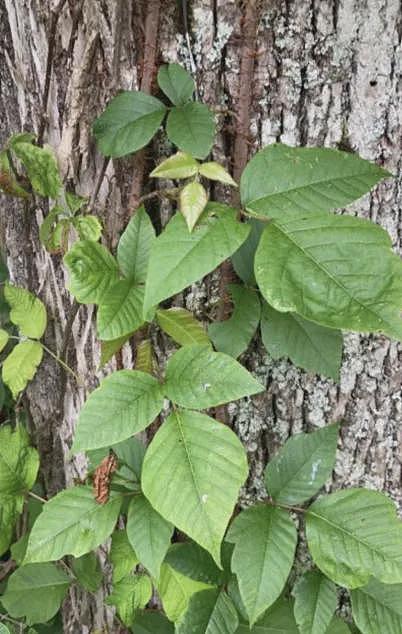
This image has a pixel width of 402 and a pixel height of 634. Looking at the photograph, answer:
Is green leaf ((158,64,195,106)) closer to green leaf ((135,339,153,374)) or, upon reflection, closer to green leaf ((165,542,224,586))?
green leaf ((135,339,153,374))

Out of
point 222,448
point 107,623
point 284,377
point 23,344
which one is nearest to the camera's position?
point 222,448

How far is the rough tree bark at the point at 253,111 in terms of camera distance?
0.95m

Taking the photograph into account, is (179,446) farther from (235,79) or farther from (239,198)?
(235,79)

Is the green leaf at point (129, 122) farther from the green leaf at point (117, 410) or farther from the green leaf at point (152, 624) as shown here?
the green leaf at point (152, 624)

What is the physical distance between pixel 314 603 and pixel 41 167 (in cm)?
92

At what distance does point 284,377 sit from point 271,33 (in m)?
0.56

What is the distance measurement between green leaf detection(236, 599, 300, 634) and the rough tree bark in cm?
20

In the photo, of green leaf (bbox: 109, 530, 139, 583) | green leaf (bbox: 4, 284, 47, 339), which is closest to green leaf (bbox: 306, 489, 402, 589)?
green leaf (bbox: 109, 530, 139, 583)

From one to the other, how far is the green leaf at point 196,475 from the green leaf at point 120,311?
0.16 metres

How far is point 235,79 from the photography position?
0.98m

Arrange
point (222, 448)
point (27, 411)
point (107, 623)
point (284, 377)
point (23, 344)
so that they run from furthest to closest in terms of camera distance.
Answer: point (27, 411), point (107, 623), point (23, 344), point (284, 377), point (222, 448)

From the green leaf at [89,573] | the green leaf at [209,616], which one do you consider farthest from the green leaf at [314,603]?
the green leaf at [89,573]

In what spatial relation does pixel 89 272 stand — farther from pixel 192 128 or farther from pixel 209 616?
pixel 209 616

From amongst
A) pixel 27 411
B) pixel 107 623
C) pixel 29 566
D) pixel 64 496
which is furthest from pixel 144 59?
pixel 107 623
